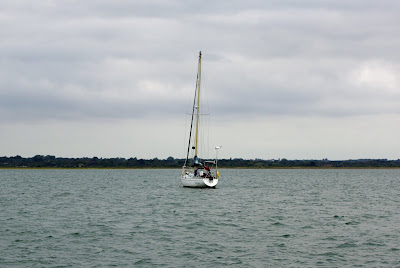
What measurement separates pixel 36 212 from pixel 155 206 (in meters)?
13.4

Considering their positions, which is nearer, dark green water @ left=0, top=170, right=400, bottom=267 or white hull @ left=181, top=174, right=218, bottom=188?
dark green water @ left=0, top=170, right=400, bottom=267

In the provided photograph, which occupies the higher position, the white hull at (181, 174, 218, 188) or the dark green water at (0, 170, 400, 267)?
the white hull at (181, 174, 218, 188)

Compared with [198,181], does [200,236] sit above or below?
below

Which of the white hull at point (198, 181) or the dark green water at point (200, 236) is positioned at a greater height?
the white hull at point (198, 181)

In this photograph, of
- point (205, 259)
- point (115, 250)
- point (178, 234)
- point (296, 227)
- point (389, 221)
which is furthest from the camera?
point (389, 221)

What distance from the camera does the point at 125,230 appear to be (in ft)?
126

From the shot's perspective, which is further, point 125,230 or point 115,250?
point 125,230

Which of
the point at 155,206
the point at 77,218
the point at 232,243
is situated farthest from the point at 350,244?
the point at 155,206

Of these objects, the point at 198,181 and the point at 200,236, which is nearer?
the point at 200,236

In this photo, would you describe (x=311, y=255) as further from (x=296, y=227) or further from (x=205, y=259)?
(x=296, y=227)

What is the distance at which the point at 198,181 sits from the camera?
7806cm

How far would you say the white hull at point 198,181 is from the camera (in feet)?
255

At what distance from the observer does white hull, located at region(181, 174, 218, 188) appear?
77.7 m

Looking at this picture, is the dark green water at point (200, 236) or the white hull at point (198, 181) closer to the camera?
the dark green water at point (200, 236)
